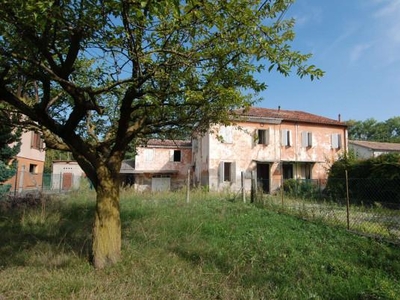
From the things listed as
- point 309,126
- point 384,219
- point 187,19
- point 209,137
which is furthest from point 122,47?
point 309,126

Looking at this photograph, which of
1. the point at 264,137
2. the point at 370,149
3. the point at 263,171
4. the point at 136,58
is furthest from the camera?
the point at 370,149

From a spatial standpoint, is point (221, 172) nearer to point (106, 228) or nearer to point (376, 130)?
point (106, 228)

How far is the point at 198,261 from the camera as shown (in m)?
5.02

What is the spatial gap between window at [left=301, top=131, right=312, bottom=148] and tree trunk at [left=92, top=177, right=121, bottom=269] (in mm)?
21612

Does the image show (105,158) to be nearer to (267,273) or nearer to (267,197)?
(267,273)

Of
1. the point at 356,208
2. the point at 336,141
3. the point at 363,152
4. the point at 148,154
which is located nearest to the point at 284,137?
the point at 336,141

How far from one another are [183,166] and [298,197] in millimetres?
18769

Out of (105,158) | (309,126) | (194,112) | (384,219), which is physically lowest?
(384,219)

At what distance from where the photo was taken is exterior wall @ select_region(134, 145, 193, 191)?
28.6 metres

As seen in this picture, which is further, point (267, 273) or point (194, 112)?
point (194, 112)

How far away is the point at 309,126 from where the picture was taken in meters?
24.6

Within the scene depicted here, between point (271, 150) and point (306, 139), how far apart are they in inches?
135

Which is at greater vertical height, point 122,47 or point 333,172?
point 122,47

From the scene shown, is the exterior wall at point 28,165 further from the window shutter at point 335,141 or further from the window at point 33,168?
the window shutter at point 335,141
